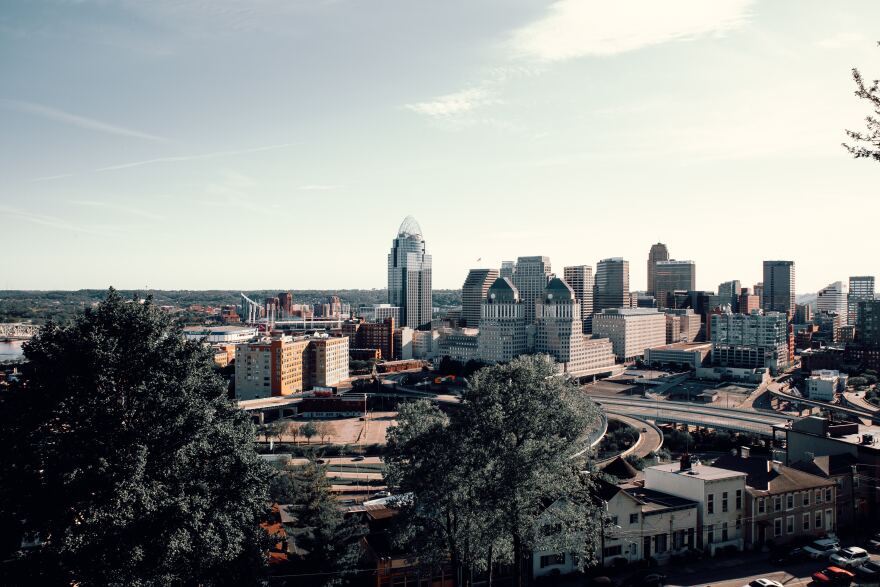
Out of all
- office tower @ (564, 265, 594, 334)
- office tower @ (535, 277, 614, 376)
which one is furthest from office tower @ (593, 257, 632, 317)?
office tower @ (535, 277, 614, 376)

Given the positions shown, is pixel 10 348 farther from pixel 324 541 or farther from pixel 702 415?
pixel 324 541

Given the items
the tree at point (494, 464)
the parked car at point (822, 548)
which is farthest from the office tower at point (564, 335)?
the tree at point (494, 464)

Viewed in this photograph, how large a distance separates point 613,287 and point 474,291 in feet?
135

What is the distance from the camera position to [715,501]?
23.3m

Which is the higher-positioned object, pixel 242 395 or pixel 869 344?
pixel 869 344

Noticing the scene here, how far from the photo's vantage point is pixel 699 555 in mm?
22641

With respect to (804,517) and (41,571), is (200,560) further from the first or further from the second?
(804,517)

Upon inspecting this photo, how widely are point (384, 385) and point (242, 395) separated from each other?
68.6 ft

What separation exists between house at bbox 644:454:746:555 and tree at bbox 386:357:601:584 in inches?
288

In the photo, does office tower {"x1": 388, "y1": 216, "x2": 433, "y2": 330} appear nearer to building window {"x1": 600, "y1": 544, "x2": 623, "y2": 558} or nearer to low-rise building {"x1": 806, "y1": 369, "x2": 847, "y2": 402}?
low-rise building {"x1": 806, "y1": 369, "x2": 847, "y2": 402}

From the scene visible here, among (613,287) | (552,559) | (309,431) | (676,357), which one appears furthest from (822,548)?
(613,287)

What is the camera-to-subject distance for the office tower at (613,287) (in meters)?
181

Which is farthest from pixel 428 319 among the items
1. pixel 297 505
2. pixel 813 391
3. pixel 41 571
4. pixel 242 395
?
pixel 41 571

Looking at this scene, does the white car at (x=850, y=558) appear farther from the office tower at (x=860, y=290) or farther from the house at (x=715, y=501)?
the office tower at (x=860, y=290)
